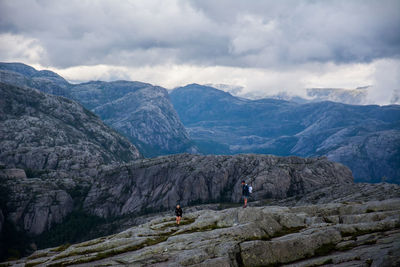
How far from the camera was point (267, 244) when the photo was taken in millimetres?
56531

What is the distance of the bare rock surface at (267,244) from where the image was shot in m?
51.5

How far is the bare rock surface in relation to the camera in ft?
169

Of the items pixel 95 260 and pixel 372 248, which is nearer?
pixel 372 248

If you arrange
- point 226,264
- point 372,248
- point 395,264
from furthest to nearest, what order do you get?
point 226,264
point 372,248
point 395,264

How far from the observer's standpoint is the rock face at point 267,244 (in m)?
51.5

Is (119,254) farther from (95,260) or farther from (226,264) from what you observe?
(226,264)

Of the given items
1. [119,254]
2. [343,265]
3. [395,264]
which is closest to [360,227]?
[343,265]

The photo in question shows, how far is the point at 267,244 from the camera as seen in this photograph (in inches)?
2226

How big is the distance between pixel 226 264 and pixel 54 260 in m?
46.1

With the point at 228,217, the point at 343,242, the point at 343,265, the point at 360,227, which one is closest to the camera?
the point at 343,265

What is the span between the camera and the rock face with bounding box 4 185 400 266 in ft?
169

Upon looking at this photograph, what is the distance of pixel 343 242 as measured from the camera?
187 ft

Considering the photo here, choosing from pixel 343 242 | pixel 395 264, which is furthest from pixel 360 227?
pixel 395 264

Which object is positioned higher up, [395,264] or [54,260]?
[395,264]
